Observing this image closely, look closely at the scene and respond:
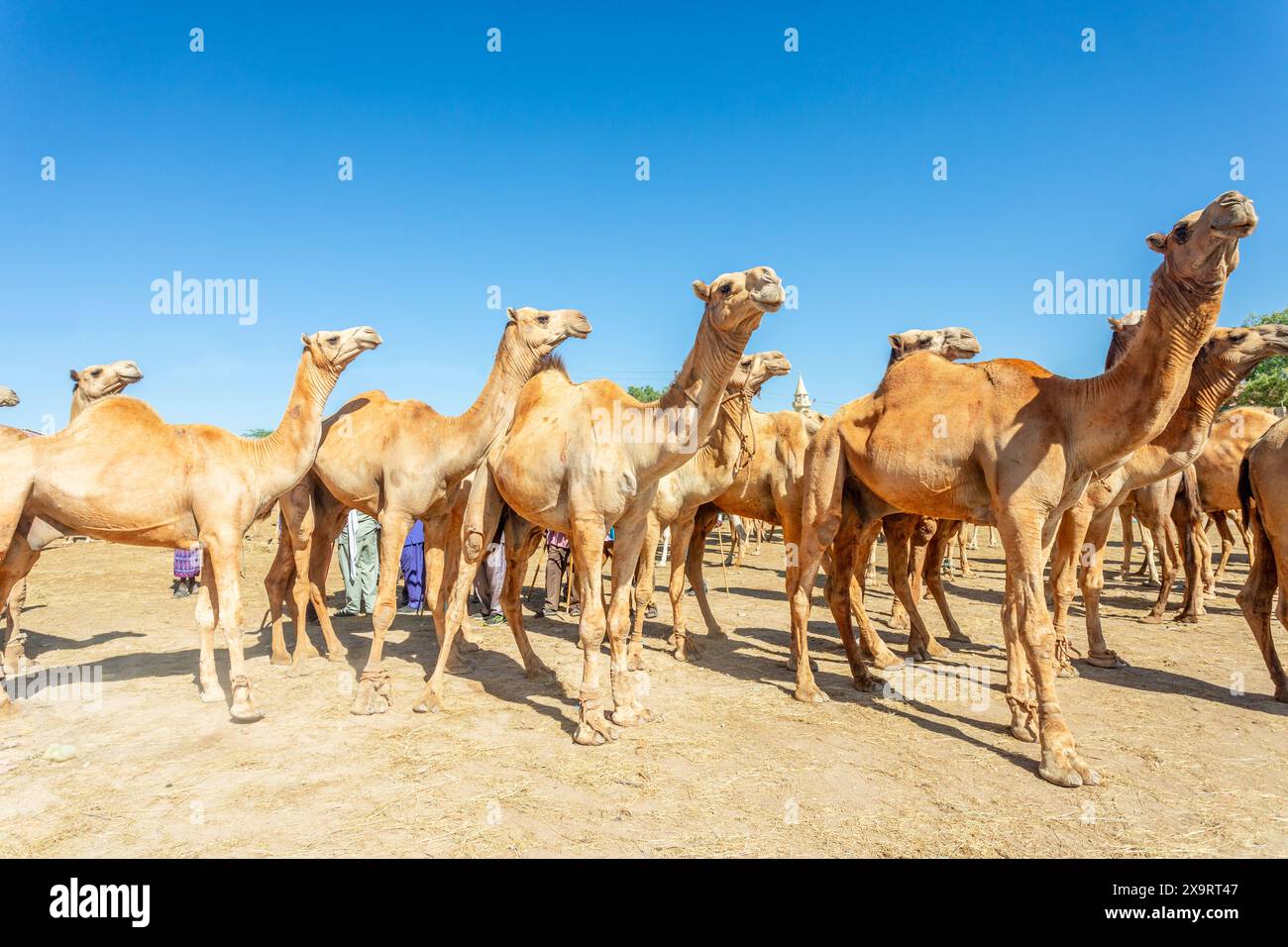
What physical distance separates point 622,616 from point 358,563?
7.66 m

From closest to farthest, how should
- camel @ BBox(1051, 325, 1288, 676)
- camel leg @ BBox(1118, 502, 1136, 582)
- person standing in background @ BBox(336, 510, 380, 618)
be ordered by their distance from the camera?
camel @ BBox(1051, 325, 1288, 676) → person standing in background @ BBox(336, 510, 380, 618) → camel leg @ BBox(1118, 502, 1136, 582)

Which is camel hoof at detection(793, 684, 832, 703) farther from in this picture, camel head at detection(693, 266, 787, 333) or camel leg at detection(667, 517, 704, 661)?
camel head at detection(693, 266, 787, 333)

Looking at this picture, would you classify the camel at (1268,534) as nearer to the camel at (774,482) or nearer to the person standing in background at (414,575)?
the camel at (774,482)

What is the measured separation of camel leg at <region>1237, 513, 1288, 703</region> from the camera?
22.9 ft

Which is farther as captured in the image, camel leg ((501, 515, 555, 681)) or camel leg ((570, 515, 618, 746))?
camel leg ((501, 515, 555, 681))

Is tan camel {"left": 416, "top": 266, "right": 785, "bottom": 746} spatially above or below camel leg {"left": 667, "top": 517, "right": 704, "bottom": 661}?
above

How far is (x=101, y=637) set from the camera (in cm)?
976

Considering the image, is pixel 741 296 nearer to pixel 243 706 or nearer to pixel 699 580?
pixel 243 706

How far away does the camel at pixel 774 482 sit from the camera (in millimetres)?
8562

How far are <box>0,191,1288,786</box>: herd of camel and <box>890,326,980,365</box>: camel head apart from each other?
0.08 ft

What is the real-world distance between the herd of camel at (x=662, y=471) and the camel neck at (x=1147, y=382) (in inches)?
0.6

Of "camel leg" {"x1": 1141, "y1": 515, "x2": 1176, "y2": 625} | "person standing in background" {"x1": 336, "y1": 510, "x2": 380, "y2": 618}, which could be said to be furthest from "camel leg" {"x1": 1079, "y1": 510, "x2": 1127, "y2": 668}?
"person standing in background" {"x1": 336, "y1": 510, "x2": 380, "y2": 618}

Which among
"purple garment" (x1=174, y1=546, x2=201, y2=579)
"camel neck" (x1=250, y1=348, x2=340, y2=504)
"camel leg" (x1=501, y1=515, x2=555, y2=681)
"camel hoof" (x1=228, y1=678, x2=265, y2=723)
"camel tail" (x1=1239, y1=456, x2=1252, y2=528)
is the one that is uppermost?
"camel neck" (x1=250, y1=348, x2=340, y2=504)
